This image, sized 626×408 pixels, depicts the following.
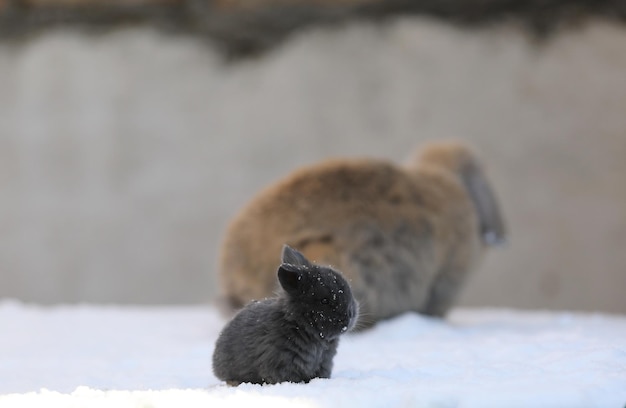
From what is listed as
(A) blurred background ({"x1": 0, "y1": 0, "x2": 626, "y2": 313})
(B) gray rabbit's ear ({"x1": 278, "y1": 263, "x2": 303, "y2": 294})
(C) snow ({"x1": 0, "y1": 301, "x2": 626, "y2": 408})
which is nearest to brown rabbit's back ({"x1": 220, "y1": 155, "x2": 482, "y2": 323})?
(C) snow ({"x1": 0, "y1": 301, "x2": 626, "y2": 408})

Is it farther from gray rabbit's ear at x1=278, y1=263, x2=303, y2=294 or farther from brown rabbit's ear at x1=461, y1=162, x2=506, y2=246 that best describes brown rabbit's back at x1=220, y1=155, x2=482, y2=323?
gray rabbit's ear at x1=278, y1=263, x2=303, y2=294

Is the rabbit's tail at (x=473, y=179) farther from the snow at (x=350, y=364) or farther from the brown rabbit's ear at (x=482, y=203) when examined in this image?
the snow at (x=350, y=364)

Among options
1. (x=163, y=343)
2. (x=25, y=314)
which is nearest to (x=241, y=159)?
(x=25, y=314)

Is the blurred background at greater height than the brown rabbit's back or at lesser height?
greater

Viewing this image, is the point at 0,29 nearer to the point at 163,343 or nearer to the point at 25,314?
the point at 25,314

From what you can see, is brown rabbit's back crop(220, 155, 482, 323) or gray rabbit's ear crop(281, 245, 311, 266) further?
brown rabbit's back crop(220, 155, 482, 323)

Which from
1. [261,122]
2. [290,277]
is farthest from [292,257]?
[261,122]

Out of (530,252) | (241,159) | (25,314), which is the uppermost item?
(241,159)

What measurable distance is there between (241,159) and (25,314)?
287 cm

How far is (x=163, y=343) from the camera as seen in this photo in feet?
11.1

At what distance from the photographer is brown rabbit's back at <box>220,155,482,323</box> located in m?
3.63

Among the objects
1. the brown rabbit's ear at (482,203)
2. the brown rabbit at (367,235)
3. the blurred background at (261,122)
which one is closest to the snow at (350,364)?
the brown rabbit at (367,235)

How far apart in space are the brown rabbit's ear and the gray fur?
253cm

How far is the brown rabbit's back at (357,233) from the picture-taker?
3.63 metres
